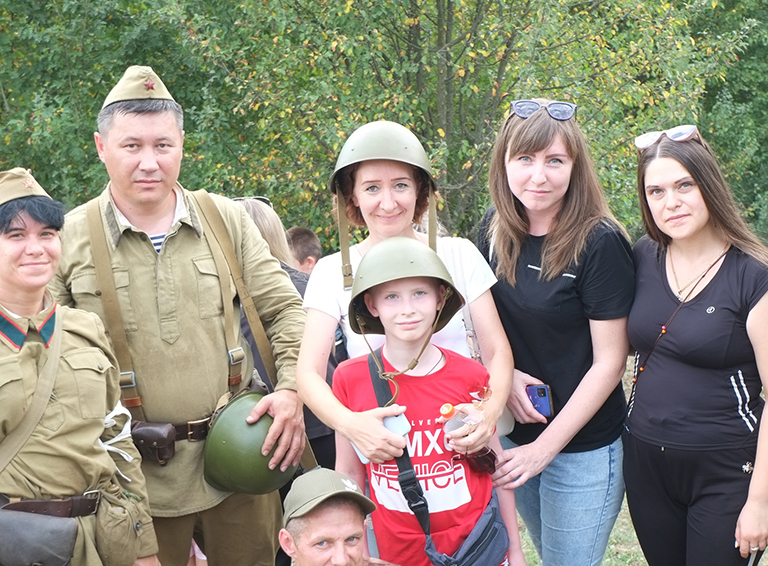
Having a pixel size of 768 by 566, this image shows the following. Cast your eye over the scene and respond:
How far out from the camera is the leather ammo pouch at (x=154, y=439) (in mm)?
3250

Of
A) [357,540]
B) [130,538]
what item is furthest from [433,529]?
[130,538]

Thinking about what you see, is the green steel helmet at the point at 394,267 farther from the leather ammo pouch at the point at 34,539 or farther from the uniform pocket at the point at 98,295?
the leather ammo pouch at the point at 34,539

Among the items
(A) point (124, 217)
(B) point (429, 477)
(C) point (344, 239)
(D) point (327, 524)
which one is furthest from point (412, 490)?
(A) point (124, 217)

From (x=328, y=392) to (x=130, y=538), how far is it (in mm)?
882

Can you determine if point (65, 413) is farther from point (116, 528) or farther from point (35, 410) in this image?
point (116, 528)

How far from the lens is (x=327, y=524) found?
283 cm

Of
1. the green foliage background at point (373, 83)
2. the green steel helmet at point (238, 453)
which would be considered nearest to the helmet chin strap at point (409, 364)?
the green steel helmet at point (238, 453)

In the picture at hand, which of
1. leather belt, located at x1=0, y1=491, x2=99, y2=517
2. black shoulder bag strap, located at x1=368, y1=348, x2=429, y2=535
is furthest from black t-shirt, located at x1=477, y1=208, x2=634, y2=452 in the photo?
leather belt, located at x1=0, y1=491, x2=99, y2=517

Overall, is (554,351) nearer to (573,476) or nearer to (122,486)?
(573,476)

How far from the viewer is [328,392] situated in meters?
3.04

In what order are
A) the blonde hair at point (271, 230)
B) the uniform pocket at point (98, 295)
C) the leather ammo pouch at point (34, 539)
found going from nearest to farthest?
the leather ammo pouch at point (34, 539) < the uniform pocket at point (98, 295) < the blonde hair at point (271, 230)

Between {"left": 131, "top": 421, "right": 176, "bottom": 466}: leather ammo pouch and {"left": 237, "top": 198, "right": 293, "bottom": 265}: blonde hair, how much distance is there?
1.92 m

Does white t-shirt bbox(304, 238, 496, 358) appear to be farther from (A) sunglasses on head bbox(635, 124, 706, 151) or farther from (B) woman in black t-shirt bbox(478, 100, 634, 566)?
(A) sunglasses on head bbox(635, 124, 706, 151)

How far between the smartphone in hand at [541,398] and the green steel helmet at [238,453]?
1.09 meters
